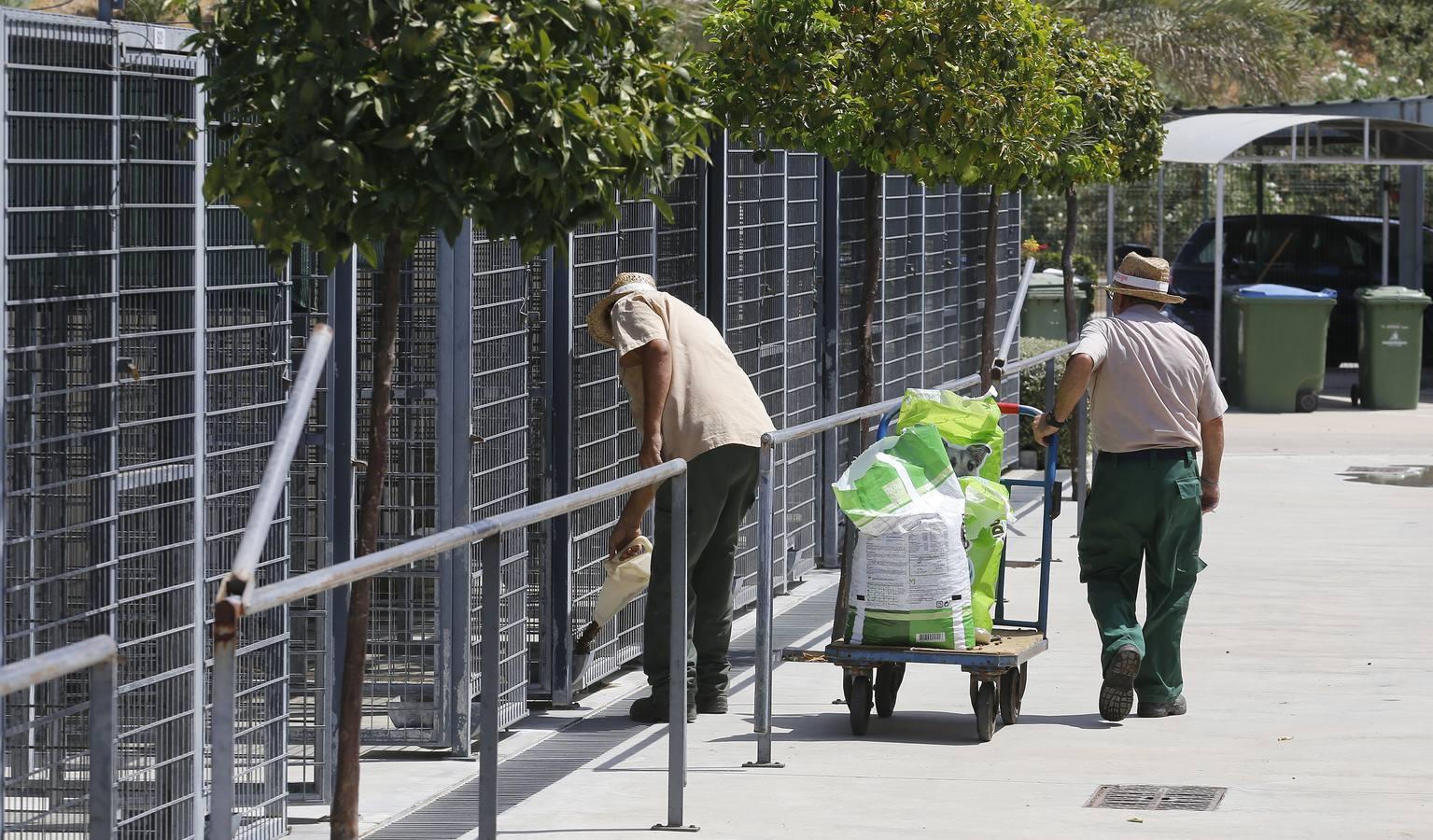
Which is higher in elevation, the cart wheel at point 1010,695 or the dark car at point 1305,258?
the dark car at point 1305,258

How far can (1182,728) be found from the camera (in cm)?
756

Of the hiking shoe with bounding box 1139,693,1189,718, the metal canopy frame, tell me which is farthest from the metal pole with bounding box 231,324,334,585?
the metal canopy frame

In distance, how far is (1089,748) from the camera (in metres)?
7.25

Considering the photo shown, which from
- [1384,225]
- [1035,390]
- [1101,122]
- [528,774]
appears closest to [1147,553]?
[528,774]

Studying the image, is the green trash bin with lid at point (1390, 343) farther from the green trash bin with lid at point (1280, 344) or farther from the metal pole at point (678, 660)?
the metal pole at point (678, 660)

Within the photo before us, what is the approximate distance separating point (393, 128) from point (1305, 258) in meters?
21.1

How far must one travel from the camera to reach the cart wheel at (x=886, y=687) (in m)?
7.57

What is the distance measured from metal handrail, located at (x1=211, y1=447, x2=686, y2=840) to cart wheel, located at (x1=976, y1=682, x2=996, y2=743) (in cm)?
144

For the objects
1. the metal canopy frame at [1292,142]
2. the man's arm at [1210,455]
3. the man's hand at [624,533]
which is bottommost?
the man's hand at [624,533]

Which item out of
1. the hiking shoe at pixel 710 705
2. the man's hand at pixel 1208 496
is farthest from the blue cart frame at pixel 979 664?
the man's hand at pixel 1208 496

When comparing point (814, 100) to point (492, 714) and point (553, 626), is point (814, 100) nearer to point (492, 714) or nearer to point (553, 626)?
point (553, 626)

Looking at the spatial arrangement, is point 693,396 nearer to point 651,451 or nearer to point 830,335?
point 651,451

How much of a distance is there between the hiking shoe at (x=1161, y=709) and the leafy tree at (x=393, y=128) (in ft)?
12.5

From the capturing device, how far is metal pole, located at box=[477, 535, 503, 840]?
15.3ft
